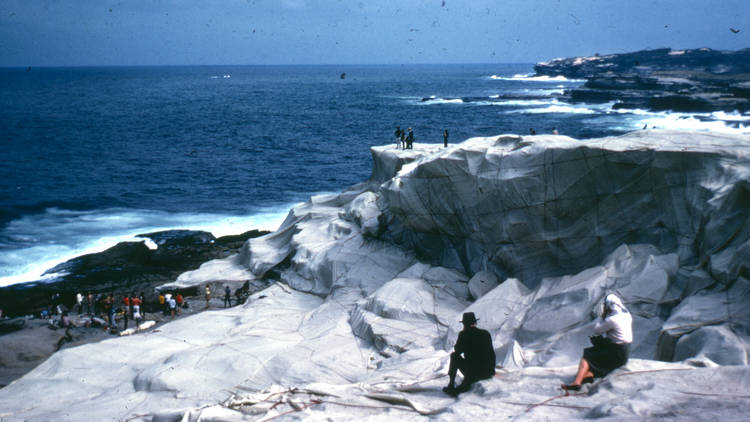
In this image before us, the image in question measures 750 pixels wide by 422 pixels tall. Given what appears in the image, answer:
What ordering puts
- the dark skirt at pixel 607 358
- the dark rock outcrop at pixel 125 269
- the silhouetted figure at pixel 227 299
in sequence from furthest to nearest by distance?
the dark rock outcrop at pixel 125 269
the silhouetted figure at pixel 227 299
the dark skirt at pixel 607 358

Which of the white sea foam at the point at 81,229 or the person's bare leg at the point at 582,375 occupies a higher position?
the person's bare leg at the point at 582,375

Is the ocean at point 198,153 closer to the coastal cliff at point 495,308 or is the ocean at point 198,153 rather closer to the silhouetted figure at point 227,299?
the silhouetted figure at point 227,299

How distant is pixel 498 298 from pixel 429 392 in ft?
21.3

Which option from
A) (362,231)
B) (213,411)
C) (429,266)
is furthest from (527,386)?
(362,231)

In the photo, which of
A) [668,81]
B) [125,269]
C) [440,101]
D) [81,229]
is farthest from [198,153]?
→ [668,81]

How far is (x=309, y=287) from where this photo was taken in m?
21.0

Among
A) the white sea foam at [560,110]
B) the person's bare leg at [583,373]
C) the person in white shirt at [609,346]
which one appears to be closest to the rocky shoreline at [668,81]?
the white sea foam at [560,110]

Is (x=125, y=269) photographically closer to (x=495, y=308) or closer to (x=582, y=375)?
(x=495, y=308)

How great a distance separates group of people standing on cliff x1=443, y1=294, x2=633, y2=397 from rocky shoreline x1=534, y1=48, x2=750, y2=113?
7036cm

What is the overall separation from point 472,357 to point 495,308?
641cm

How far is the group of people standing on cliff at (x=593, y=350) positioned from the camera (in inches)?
284

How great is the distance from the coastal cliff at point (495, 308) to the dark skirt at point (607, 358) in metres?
0.16

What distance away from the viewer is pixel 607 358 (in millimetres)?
7305

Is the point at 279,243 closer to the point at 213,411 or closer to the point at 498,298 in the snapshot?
the point at 498,298
